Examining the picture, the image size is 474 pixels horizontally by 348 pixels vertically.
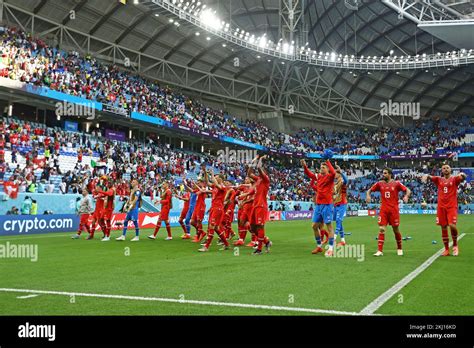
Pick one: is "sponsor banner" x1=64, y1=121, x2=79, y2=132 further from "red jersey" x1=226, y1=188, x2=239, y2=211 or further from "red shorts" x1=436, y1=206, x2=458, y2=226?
"red shorts" x1=436, y1=206, x2=458, y2=226

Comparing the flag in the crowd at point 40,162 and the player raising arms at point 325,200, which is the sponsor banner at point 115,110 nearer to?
the flag in the crowd at point 40,162

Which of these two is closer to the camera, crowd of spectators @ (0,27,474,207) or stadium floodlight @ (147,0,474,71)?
crowd of spectators @ (0,27,474,207)

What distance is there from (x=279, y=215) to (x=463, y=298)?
123ft

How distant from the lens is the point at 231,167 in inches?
2012

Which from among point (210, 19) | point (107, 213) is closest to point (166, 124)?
point (210, 19)

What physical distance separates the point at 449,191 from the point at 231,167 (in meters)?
39.4

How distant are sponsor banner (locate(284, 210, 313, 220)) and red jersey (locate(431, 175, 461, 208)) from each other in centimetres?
3354

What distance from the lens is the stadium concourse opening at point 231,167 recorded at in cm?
670

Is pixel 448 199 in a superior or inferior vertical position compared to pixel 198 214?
superior

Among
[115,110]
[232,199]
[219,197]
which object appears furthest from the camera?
[115,110]

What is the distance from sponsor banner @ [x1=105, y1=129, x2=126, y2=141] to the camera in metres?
42.4

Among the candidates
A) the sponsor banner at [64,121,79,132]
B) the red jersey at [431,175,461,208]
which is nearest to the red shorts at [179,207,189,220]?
the red jersey at [431,175,461,208]

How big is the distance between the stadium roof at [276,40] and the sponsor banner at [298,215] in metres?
17.8

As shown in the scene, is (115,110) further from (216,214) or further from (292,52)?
(216,214)
